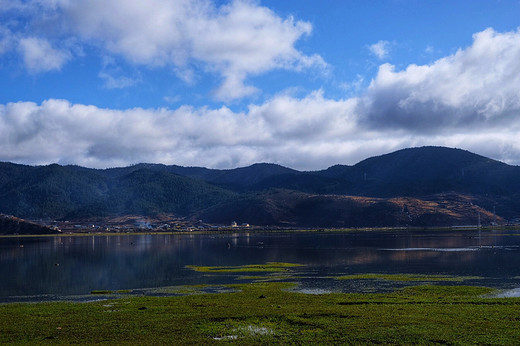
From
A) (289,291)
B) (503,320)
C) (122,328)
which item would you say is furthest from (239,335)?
(289,291)

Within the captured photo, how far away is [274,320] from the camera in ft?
133

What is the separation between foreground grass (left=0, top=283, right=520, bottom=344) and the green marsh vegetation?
0.07 metres

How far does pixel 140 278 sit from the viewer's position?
80.8 m

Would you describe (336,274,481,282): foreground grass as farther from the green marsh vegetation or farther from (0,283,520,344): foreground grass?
(0,283,520,344): foreground grass

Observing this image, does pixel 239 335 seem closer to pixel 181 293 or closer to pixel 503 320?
pixel 503 320

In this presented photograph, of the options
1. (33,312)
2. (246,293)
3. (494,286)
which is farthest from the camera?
(494,286)

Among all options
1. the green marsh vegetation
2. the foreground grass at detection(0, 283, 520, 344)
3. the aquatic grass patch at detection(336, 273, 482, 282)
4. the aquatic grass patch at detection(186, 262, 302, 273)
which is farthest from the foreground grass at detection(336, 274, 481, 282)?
the aquatic grass patch at detection(186, 262, 302, 273)

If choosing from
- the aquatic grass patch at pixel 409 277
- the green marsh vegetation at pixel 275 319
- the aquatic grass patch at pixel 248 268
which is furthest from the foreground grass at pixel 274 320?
the aquatic grass patch at pixel 248 268

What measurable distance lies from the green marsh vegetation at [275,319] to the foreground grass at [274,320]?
69 mm

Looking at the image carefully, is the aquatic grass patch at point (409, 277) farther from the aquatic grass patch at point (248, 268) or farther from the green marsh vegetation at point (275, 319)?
the aquatic grass patch at point (248, 268)

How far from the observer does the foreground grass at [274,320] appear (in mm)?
34250

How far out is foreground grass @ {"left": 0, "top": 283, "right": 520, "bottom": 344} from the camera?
34.2 metres

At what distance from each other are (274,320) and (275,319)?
33 cm

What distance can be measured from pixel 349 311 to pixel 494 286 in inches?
1149
